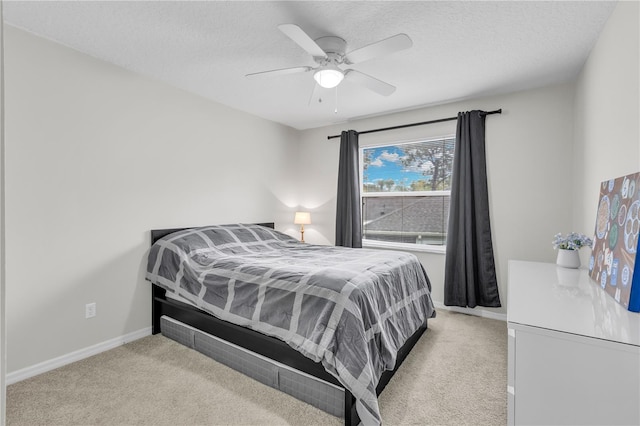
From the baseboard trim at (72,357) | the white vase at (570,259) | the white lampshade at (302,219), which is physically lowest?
the baseboard trim at (72,357)

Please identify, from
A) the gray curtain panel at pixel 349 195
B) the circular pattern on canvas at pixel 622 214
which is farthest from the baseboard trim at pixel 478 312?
the circular pattern on canvas at pixel 622 214

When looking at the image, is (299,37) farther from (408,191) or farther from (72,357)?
(72,357)

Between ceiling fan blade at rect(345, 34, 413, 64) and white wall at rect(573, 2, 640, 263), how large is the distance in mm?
→ 1137

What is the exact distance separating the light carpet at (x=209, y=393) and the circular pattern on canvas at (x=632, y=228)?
1.14 m

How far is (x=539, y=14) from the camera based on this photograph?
196 centimetres

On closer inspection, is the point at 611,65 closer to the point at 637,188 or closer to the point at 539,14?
the point at 539,14

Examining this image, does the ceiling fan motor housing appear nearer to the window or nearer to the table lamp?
the window

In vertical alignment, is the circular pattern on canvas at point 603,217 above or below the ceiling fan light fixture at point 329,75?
below

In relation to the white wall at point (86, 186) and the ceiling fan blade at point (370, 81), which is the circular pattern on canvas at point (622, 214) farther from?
the white wall at point (86, 186)

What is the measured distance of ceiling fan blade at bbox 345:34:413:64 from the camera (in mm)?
1795

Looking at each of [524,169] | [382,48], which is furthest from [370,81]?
[524,169]

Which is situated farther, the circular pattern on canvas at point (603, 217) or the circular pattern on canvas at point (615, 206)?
the circular pattern on canvas at point (603, 217)

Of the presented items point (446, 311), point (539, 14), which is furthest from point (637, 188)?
point (446, 311)

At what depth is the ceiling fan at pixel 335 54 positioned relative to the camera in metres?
1.82
